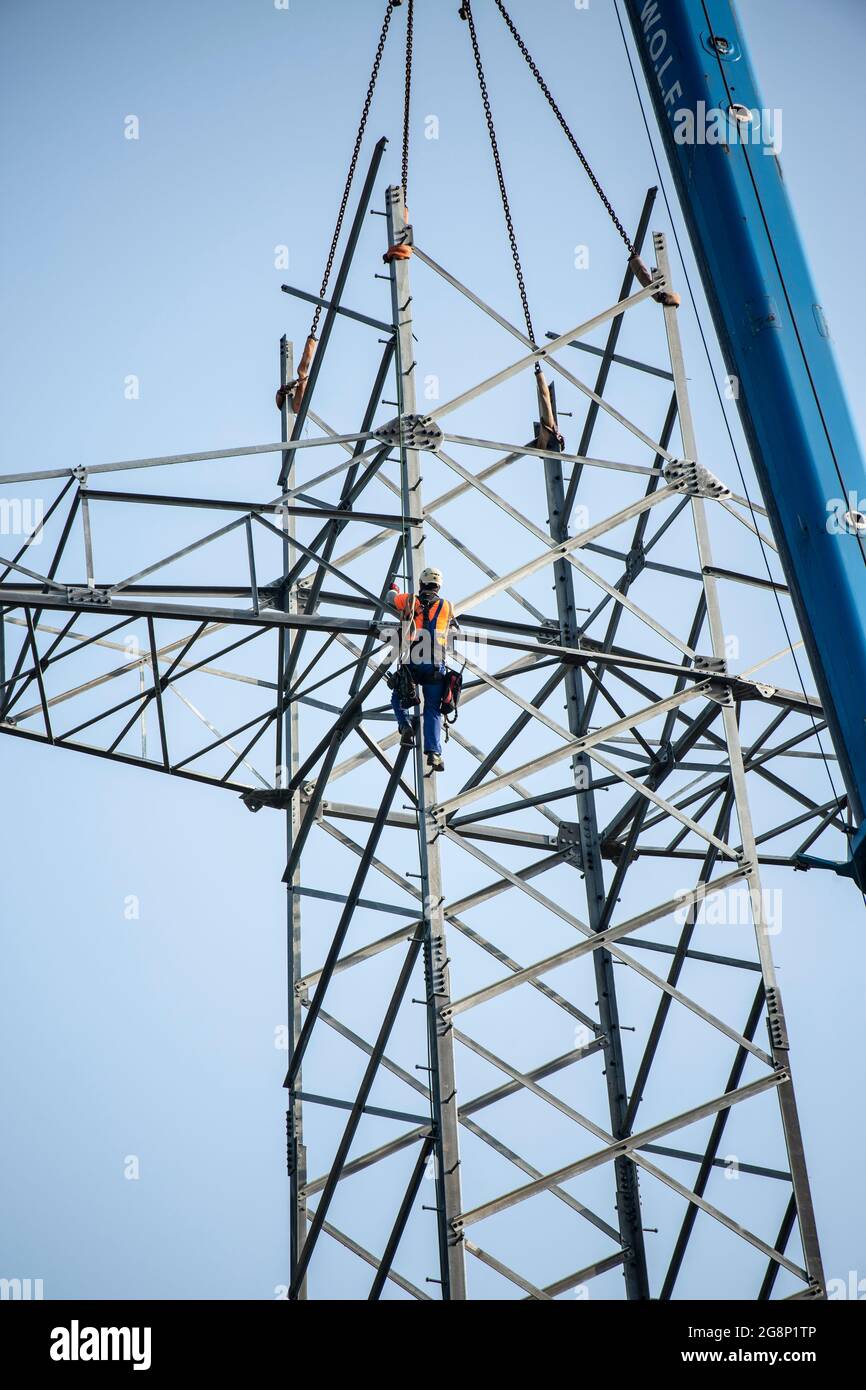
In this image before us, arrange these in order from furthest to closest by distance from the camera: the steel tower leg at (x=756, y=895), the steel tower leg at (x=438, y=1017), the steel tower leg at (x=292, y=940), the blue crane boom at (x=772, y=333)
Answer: the steel tower leg at (x=292, y=940) < the steel tower leg at (x=756, y=895) < the steel tower leg at (x=438, y=1017) < the blue crane boom at (x=772, y=333)

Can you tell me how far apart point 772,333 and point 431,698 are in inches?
207

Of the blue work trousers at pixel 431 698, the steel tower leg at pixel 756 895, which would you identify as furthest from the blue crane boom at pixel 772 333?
the blue work trousers at pixel 431 698

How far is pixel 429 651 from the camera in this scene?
65.1 ft

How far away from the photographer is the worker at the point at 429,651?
65.0ft

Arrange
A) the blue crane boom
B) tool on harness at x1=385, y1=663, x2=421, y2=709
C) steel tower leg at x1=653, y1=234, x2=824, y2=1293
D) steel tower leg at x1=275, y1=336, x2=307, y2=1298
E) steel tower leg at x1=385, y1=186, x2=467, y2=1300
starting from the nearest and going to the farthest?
1. the blue crane boom
2. steel tower leg at x1=385, y1=186, x2=467, y2=1300
3. steel tower leg at x1=653, y1=234, x2=824, y2=1293
4. tool on harness at x1=385, y1=663, x2=421, y2=709
5. steel tower leg at x1=275, y1=336, x2=307, y2=1298

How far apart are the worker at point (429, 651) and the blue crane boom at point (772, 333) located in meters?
4.00

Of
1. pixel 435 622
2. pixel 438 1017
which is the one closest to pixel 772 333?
pixel 435 622

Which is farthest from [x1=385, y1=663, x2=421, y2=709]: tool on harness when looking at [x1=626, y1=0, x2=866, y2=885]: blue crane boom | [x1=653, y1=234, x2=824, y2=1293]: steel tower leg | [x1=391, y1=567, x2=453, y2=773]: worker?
[x1=626, y1=0, x2=866, y2=885]: blue crane boom

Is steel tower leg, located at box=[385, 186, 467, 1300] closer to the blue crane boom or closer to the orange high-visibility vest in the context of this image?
the orange high-visibility vest

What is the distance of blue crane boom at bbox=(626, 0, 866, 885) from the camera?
54.3 ft

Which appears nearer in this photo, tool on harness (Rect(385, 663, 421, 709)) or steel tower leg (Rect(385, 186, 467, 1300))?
steel tower leg (Rect(385, 186, 467, 1300))

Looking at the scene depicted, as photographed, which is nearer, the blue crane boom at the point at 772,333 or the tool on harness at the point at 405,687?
the blue crane boom at the point at 772,333

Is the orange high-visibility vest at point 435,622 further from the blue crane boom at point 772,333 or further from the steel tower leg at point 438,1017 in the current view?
the blue crane boom at point 772,333
